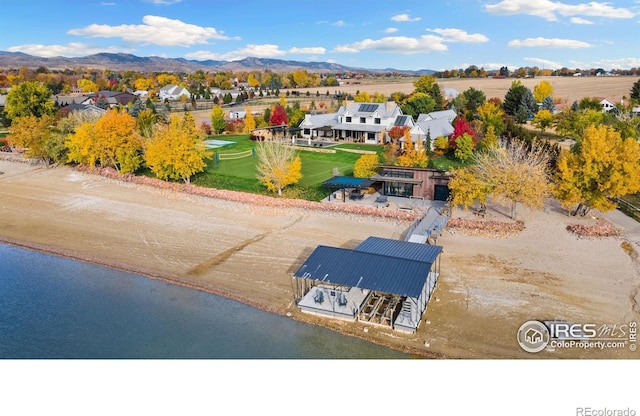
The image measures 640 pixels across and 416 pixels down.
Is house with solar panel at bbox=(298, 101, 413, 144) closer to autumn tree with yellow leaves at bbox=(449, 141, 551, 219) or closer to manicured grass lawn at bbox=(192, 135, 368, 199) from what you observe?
manicured grass lawn at bbox=(192, 135, 368, 199)

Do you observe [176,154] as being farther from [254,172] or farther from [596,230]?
[596,230]

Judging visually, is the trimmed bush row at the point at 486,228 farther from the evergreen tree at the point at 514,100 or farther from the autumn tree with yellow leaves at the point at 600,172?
the evergreen tree at the point at 514,100

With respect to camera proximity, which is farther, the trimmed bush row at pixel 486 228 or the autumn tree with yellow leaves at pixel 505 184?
the autumn tree with yellow leaves at pixel 505 184

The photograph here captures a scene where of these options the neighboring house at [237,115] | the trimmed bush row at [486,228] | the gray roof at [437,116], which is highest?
the gray roof at [437,116]

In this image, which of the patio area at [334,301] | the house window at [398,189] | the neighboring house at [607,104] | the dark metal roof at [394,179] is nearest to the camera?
the patio area at [334,301]

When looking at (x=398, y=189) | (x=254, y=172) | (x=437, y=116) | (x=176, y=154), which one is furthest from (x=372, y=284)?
(x=437, y=116)

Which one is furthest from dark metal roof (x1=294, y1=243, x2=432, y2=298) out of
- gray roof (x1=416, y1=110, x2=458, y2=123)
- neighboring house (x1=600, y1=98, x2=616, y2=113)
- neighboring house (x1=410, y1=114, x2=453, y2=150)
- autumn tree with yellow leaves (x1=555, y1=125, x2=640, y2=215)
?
neighboring house (x1=600, y1=98, x2=616, y2=113)

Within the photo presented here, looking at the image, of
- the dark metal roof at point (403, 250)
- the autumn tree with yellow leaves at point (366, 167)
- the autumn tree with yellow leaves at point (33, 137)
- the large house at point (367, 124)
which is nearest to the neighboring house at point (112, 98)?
the autumn tree with yellow leaves at point (33, 137)
